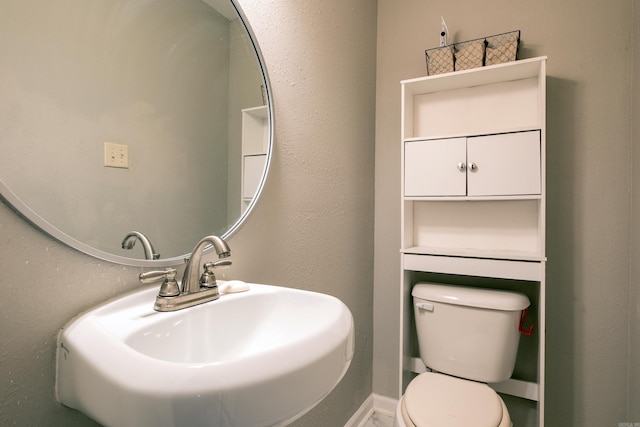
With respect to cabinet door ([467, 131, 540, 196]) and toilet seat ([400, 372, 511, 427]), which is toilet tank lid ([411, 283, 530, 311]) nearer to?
toilet seat ([400, 372, 511, 427])

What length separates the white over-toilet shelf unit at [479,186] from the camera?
127cm

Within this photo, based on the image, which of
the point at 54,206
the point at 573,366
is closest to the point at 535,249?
the point at 573,366

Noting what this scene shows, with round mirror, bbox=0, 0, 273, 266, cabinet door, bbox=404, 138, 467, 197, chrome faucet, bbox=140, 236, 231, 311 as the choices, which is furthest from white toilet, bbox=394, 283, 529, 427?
round mirror, bbox=0, 0, 273, 266

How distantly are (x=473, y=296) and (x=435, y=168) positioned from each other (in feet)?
1.82

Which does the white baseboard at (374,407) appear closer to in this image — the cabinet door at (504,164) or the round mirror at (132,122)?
the cabinet door at (504,164)

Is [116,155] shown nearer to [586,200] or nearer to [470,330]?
[470,330]

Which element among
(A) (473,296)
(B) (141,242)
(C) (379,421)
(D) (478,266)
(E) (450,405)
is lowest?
(C) (379,421)

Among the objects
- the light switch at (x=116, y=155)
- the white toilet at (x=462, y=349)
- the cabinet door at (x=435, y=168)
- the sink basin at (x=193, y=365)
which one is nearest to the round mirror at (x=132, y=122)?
the light switch at (x=116, y=155)

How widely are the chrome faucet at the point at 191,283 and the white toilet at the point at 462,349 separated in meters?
0.73

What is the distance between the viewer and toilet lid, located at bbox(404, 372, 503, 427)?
0.94m

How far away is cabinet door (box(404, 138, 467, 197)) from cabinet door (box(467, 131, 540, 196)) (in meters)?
0.04

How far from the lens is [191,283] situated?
2.27ft

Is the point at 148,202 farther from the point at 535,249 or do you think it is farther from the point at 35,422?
the point at 535,249

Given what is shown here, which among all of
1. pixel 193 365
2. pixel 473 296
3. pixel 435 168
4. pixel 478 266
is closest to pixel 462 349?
pixel 473 296
